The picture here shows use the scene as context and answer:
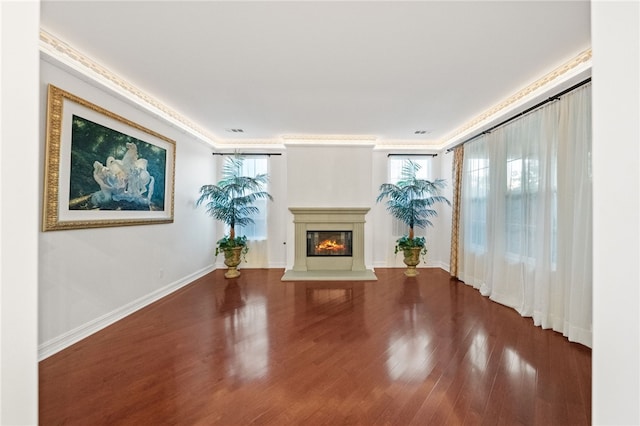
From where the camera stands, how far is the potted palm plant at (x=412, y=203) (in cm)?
496

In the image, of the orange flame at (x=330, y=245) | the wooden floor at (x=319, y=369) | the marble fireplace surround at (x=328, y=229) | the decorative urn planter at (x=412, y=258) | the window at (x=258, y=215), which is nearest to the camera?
the wooden floor at (x=319, y=369)

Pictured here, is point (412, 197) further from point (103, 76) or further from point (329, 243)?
point (103, 76)

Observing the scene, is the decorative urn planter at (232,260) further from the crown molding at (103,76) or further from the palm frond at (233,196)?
the crown molding at (103,76)

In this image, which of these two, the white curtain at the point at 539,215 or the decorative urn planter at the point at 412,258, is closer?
the white curtain at the point at 539,215

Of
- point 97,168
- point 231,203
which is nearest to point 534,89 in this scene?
point 231,203

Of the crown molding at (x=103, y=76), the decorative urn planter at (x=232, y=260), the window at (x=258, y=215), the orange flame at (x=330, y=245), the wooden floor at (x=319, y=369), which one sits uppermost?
the crown molding at (x=103, y=76)

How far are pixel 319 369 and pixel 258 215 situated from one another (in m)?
3.96

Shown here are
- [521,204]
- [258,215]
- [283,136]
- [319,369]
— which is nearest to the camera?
[319,369]

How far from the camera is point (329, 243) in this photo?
5.28 meters

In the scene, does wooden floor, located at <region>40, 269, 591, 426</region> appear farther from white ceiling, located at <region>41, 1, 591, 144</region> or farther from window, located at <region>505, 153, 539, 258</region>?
white ceiling, located at <region>41, 1, 591, 144</region>

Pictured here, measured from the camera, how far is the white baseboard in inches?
87.6

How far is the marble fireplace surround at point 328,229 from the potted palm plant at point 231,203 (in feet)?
3.09
